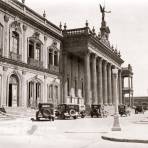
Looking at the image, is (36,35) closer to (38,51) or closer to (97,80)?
(38,51)

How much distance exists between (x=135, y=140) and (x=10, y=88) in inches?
789

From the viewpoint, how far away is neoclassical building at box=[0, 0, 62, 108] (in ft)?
94.1

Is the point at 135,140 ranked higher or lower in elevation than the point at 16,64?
lower

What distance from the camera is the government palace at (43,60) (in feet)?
96.0

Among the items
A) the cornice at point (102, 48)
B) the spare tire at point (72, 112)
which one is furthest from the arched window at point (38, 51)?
the cornice at point (102, 48)

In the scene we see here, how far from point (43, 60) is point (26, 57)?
4173mm

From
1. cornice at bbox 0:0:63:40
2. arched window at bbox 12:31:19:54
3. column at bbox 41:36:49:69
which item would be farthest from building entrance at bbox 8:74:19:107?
column at bbox 41:36:49:69

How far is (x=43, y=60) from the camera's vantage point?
36375 millimetres

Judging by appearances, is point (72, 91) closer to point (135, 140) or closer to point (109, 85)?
point (109, 85)

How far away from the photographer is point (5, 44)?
28625 millimetres

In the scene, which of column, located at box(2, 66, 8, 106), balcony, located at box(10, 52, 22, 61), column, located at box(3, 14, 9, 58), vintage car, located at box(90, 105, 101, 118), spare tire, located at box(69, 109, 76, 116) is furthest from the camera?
vintage car, located at box(90, 105, 101, 118)

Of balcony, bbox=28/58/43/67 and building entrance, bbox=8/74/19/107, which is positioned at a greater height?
balcony, bbox=28/58/43/67

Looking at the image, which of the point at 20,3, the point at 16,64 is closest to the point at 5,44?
the point at 16,64

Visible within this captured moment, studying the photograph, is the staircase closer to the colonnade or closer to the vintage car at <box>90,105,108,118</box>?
the vintage car at <box>90,105,108,118</box>
